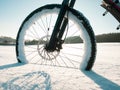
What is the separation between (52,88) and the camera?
187cm

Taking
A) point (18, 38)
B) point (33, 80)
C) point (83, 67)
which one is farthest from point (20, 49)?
point (33, 80)

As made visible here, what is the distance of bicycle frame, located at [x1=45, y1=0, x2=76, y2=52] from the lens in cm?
309

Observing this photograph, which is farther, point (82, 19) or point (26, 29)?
point (26, 29)

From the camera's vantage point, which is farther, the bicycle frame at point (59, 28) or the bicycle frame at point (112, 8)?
the bicycle frame at point (59, 28)

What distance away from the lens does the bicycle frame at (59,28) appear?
10.2 ft

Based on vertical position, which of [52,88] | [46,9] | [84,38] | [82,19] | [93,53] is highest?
[46,9]

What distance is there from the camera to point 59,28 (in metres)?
3.17

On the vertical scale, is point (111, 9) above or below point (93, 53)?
above

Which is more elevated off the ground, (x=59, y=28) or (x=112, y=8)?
(x=112, y=8)

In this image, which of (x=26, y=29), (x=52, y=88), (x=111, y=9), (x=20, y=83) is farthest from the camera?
(x=26, y=29)

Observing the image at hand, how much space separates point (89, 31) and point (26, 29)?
4.52ft

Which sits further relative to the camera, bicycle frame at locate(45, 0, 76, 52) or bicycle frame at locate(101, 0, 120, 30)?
bicycle frame at locate(45, 0, 76, 52)

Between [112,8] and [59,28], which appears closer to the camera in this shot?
[112,8]

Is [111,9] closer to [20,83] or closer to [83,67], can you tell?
[83,67]
